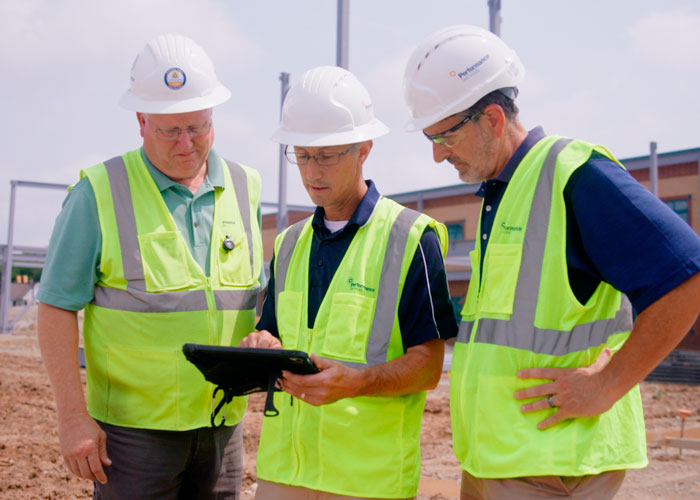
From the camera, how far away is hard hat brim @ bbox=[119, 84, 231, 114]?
3.13 m

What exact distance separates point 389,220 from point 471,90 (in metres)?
0.67

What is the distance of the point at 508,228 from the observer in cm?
240

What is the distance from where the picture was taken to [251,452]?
8031 mm

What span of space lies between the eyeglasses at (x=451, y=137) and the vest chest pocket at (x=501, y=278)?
41 cm

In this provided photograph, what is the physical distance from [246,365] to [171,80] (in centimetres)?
137

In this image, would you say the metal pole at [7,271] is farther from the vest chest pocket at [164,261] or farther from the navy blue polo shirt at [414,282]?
the navy blue polo shirt at [414,282]

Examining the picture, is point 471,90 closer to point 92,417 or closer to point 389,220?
point 389,220

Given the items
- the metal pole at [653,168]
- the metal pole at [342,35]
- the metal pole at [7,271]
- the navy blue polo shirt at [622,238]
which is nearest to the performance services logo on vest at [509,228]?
the navy blue polo shirt at [622,238]

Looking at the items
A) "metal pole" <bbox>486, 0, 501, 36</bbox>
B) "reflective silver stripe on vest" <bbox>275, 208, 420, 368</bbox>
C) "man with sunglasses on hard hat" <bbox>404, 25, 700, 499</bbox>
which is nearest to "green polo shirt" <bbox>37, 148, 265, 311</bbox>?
"reflective silver stripe on vest" <bbox>275, 208, 420, 368</bbox>

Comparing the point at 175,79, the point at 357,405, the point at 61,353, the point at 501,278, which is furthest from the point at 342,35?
the point at 501,278

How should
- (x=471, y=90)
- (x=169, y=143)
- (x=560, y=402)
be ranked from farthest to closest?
1. (x=169, y=143)
2. (x=471, y=90)
3. (x=560, y=402)

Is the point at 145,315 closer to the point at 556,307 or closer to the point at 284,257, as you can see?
the point at 284,257

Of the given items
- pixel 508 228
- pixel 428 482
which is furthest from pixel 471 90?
pixel 428 482

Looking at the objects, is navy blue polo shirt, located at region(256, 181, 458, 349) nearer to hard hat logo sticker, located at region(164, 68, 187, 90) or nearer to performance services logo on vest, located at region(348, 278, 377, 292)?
performance services logo on vest, located at region(348, 278, 377, 292)
